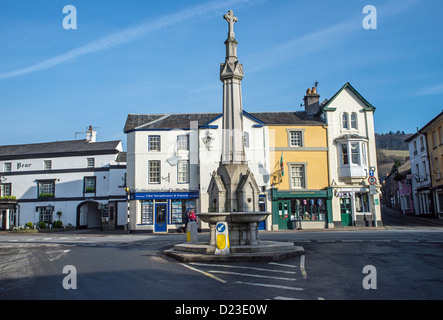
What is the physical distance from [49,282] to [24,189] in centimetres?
3523

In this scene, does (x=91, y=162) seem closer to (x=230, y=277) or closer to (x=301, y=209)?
(x=301, y=209)

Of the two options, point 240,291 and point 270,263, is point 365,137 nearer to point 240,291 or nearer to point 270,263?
point 270,263

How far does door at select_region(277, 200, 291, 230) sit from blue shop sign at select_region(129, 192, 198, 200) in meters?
7.21

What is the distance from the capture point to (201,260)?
35.2 feet

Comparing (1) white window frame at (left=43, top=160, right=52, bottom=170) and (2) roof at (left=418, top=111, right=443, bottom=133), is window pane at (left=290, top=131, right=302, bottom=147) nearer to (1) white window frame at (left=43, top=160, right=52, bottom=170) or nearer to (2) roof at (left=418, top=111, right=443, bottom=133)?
(2) roof at (left=418, top=111, right=443, bottom=133)

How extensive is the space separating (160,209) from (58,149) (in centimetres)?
1735

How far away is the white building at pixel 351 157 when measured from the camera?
97.7 feet

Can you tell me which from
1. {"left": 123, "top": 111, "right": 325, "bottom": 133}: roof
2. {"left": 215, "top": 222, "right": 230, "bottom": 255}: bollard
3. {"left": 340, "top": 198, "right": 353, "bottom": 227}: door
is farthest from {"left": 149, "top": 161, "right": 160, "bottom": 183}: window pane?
{"left": 215, "top": 222, "right": 230, "bottom": 255}: bollard

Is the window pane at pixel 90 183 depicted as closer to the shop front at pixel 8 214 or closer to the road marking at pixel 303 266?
the shop front at pixel 8 214

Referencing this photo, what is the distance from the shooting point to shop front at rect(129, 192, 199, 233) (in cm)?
2945

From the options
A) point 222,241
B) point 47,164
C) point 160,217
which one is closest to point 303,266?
point 222,241

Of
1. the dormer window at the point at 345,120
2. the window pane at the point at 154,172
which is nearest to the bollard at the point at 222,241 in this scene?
the window pane at the point at 154,172
